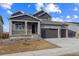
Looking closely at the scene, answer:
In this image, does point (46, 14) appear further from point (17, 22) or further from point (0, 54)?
point (0, 54)

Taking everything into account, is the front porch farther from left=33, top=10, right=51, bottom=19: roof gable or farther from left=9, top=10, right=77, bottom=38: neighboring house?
left=33, top=10, right=51, bottom=19: roof gable

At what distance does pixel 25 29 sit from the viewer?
7953 millimetres

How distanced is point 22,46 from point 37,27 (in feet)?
1.61

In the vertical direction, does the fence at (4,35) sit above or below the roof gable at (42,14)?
below

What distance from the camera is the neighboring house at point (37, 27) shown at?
7.88 meters

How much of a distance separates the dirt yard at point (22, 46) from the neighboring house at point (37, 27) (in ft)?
0.40

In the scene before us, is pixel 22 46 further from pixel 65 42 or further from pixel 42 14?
pixel 65 42

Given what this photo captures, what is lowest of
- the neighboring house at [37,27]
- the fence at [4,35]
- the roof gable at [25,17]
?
the fence at [4,35]

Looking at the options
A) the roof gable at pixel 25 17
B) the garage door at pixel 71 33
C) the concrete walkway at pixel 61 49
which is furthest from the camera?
the garage door at pixel 71 33

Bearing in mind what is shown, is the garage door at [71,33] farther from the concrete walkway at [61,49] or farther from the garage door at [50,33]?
the garage door at [50,33]

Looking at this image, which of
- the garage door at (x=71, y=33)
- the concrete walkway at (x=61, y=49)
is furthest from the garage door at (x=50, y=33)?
the garage door at (x=71, y=33)

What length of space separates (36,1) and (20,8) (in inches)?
13.6

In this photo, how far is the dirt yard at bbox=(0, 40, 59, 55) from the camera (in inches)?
308

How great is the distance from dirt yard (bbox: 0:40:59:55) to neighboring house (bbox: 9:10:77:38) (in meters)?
0.12
